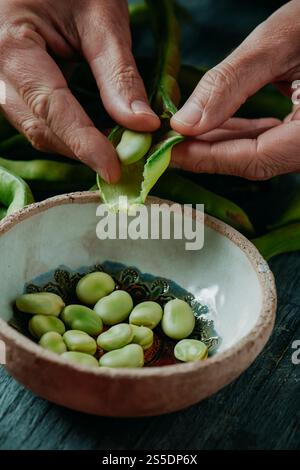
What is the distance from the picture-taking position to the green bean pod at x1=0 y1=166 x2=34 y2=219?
173cm

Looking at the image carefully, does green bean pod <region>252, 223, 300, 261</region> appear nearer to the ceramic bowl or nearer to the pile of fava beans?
the ceramic bowl

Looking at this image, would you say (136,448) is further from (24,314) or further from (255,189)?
(255,189)

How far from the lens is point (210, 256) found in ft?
5.32

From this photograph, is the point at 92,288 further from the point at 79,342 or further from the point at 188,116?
the point at 188,116

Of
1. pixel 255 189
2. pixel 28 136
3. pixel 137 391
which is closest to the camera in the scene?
pixel 137 391

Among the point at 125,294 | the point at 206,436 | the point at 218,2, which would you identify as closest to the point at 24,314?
the point at 125,294

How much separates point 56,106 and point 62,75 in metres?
0.13

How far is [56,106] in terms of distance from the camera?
1.68 meters

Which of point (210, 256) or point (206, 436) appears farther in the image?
point (210, 256)

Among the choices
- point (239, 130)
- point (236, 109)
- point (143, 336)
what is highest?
point (236, 109)

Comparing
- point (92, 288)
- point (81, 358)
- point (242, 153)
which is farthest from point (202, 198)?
point (81, 358)

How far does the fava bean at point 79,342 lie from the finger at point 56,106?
0.38 m

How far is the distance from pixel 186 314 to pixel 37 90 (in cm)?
67

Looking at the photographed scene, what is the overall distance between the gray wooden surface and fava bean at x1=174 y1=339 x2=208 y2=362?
107mm
